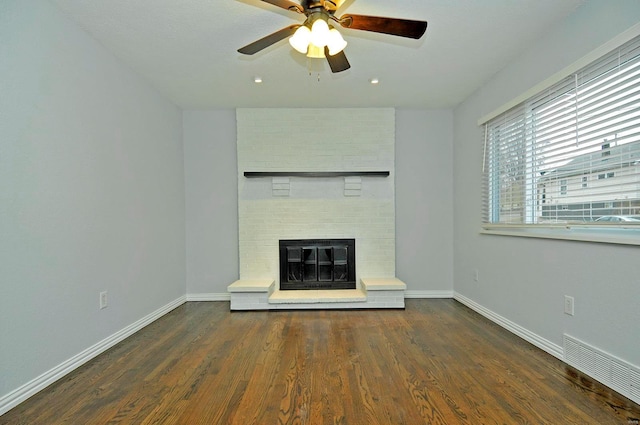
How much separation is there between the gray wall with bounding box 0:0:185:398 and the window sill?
350 cm

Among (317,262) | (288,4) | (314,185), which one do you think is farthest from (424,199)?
(288,4)

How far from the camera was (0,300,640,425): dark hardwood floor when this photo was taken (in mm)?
1661

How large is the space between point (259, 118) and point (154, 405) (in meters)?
3.29

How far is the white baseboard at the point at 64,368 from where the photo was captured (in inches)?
68.8

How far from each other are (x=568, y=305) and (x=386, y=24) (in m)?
2.27

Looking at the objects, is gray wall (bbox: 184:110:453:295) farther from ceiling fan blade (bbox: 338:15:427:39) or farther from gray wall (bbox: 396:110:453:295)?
ceiling fan blade (bbox: 338:15:427:39)

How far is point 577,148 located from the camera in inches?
85.9

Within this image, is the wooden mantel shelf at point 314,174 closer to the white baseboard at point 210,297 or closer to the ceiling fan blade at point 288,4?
the white baseboard at point 210,297

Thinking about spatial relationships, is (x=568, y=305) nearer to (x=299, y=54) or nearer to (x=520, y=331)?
(x=520, y=331)

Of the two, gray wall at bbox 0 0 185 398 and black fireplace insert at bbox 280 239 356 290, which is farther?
black fireplace insert at bbox 280 239 356 290

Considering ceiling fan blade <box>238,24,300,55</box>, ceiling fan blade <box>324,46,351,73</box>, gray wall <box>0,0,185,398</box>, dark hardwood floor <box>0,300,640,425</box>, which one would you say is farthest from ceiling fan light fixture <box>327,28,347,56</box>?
dark hardwood floor <box>0,300,640,425</box>

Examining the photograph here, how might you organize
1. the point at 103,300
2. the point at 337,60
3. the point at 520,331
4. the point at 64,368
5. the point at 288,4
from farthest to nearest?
the point at 520,331 < the point at 103,300 < the point at 337,60 < the point at 64,368 < the point at 288,4

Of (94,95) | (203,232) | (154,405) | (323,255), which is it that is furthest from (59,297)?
(323,255)

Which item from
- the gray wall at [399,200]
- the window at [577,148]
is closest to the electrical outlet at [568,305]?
the window at [577,148]
